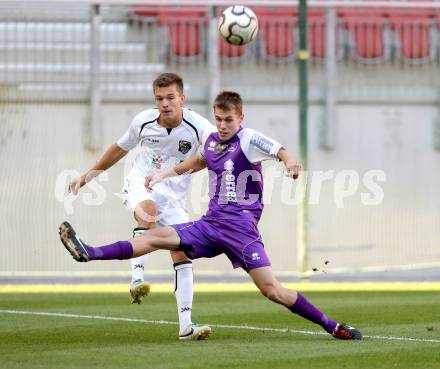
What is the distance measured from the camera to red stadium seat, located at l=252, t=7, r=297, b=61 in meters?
19.2

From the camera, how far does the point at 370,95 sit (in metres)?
19.5

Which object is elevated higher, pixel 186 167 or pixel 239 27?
pixel 239 27

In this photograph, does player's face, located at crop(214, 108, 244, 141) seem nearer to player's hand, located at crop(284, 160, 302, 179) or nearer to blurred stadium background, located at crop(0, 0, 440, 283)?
player's hand, located at crop(284, 160, 302, 179)

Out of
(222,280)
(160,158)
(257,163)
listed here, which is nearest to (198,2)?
(222,280)

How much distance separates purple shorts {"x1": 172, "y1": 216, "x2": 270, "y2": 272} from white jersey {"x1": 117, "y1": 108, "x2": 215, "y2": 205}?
1.14 metres

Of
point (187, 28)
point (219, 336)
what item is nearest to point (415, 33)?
point (187, 28)

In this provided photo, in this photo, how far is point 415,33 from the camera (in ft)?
63.0

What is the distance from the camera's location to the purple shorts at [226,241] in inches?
344

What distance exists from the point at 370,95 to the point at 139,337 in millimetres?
11099

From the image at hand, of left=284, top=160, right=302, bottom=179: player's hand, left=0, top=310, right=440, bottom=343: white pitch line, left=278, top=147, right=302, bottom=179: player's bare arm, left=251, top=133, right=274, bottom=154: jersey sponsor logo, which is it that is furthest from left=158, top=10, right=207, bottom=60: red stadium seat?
left=284, top=160, right=302, bottom=179: player's hand

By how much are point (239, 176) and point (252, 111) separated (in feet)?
33.8

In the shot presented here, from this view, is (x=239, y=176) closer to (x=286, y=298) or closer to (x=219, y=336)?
(x=286, y=298)

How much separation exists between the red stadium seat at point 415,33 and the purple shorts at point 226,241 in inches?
439

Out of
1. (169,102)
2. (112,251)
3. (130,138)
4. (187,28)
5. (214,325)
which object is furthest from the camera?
(187,28)
